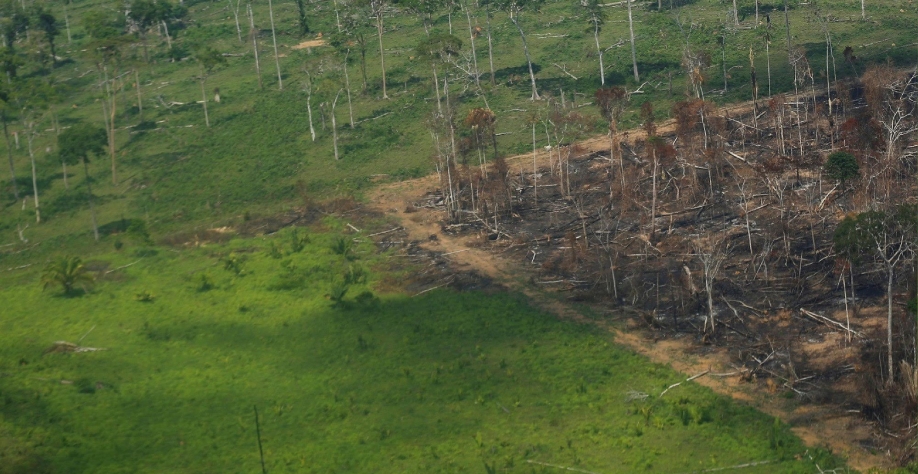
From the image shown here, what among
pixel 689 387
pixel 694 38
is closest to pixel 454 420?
pixel 689 387

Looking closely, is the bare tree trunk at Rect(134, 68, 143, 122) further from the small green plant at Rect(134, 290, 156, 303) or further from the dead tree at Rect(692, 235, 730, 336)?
the dead tree at Rect(692, 235, 730, 336)

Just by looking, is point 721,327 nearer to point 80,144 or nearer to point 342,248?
point 342,248

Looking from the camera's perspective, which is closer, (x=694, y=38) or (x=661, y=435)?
(x=661, y=435)

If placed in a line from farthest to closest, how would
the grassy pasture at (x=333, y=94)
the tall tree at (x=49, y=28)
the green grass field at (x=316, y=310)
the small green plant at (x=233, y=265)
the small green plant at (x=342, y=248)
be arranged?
the tall tree at (x=49, y=28)
the grassy pasture at (x=333, y=94)
the small green plant at (x=342, y=248)
the small green plant at (x=233, y=265)
the green grass field at (x=316, y=310)

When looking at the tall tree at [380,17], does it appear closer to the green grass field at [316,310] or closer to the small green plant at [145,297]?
the green grass field at [316,310]

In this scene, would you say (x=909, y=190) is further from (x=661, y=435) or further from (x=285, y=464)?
(x=285, y=464)

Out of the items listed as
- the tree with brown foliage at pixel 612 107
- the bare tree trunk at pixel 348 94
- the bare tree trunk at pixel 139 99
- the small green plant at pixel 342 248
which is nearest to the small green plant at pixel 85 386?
the small green plant at pixel 342 248
